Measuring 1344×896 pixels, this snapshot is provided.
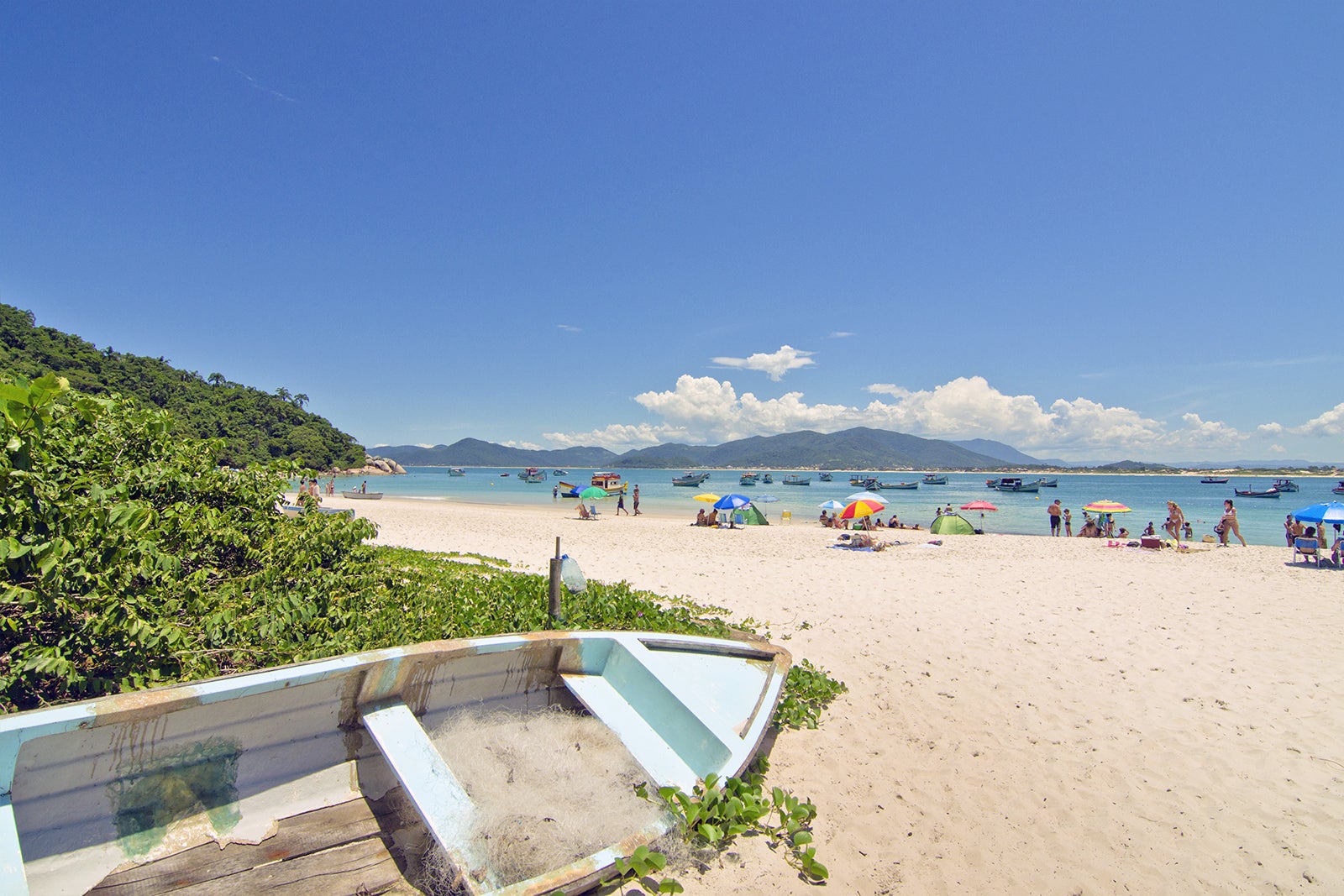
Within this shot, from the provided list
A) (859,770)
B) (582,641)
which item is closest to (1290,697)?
(859,770)

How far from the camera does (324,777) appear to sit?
321 cm

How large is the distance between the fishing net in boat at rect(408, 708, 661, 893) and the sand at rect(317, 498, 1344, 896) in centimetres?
57

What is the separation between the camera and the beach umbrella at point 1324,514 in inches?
508

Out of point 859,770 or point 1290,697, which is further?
point 1290,697

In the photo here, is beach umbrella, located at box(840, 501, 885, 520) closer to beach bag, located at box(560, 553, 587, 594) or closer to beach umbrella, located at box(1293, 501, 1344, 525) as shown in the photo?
beach umbrella, located at box(1293, 501, 1344, 525)

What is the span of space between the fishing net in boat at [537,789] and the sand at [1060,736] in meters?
0.57

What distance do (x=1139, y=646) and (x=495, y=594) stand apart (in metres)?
7.65

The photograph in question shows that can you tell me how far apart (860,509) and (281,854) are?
1733 cm

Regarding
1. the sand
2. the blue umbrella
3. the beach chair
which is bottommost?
the sand

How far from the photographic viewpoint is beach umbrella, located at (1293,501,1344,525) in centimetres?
1291

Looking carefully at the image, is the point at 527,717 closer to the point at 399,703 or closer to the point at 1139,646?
the point at 399,703

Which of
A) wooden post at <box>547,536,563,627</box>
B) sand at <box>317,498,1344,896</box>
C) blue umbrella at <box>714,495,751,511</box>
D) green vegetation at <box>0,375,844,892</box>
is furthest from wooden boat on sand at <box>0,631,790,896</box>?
blue umbrella at <box>714,495,751,511</box>

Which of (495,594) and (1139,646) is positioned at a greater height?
(495,594)

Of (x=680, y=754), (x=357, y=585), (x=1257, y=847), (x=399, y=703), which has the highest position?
(x=357, y=585)
